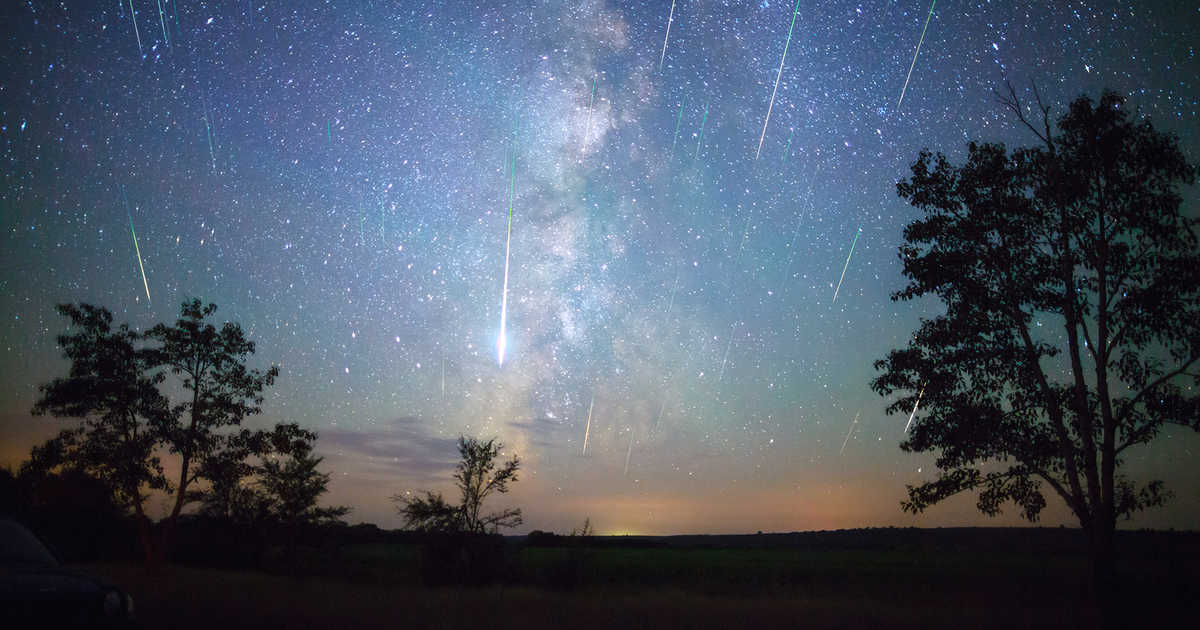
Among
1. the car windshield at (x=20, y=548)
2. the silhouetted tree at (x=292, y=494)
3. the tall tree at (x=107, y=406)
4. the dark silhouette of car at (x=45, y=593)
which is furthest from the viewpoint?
the silhouetted tree at (x=292, y=494)

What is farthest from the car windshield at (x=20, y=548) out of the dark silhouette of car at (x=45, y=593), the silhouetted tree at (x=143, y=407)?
the silhouetted tree at (x=143, y=407)

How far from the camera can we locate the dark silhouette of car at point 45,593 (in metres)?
5.72

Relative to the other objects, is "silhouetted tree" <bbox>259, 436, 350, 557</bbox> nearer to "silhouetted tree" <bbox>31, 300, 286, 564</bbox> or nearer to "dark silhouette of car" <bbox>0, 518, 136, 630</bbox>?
"silhouetted tree" <bbox>31, 300, 286, 564</bbox>

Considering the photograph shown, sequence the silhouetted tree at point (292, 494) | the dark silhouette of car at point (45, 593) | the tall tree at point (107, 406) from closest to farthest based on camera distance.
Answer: the dark silhouette of car at point (45, 593) < the tall tree at point (107, 406) < the silhouetted tree at point (292, 494)

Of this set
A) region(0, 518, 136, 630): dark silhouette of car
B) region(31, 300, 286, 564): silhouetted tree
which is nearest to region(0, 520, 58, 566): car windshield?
region(0, 518, 136, 630): dark silhouette of car

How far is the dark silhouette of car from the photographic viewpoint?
5719mm

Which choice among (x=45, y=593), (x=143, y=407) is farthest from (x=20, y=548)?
(x=143, y=407)

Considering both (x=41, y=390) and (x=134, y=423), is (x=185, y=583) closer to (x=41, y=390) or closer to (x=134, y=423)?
(x=134, y=423)

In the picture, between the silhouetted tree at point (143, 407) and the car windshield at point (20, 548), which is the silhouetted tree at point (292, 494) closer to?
the silhouetted tree at point (143, 407)

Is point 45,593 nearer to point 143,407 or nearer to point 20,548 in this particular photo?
point 20,548

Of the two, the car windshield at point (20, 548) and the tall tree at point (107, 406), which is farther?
the tall tree at point (107, 406)

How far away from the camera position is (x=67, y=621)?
19.7 feet

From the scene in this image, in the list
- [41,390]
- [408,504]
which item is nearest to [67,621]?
[408,504]

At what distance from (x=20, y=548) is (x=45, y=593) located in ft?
4.07
